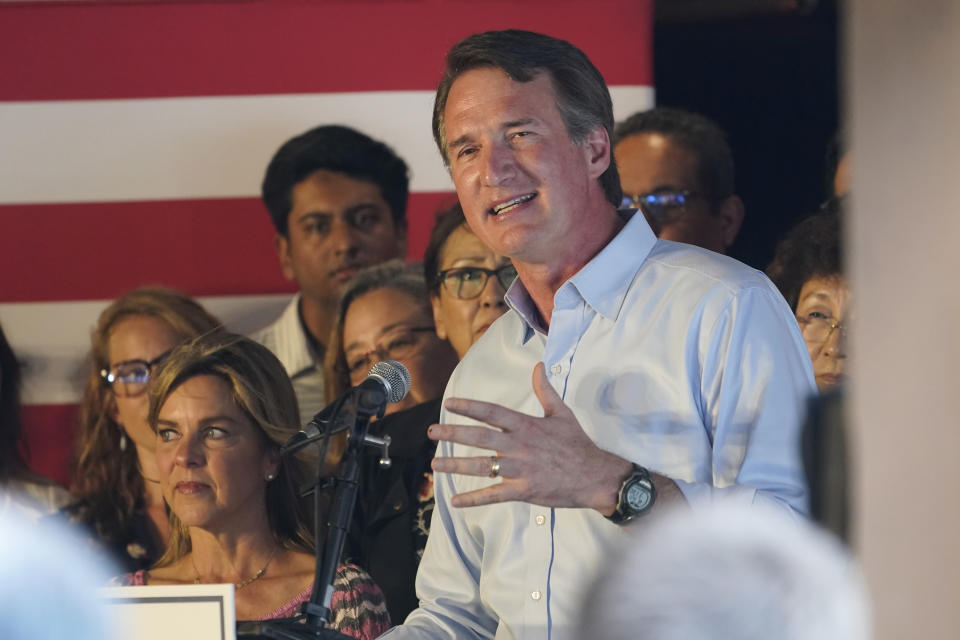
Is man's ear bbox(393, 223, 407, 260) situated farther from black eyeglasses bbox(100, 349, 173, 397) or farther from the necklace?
the necklace

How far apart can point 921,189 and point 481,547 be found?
913mm

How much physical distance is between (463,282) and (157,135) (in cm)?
115

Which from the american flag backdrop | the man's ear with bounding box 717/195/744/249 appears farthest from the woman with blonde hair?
the man's ear with bounding box 717/195/744/249

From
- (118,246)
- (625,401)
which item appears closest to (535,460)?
(625,401)

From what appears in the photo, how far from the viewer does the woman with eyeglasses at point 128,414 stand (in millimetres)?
3174

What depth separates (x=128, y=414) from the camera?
3229 millimetres

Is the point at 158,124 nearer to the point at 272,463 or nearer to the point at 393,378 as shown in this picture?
the point at 272,463

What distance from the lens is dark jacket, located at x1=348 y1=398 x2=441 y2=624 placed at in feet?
8.41

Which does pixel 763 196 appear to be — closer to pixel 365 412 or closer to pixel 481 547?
pixel 481 547

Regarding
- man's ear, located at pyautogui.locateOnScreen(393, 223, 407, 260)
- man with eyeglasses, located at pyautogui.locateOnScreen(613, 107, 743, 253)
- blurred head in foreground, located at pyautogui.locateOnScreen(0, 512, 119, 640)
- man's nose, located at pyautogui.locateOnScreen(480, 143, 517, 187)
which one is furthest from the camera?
man's ear, located at pyautogui.locateOnScreen(393, 223, 407, 260)

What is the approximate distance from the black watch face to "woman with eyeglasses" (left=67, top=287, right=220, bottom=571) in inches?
73.4

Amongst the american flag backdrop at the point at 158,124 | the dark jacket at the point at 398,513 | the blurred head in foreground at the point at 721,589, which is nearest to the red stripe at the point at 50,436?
the american flag backdrop at the point at 158,124

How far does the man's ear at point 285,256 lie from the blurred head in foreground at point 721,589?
2776 millimetres

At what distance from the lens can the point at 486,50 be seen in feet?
6.72
